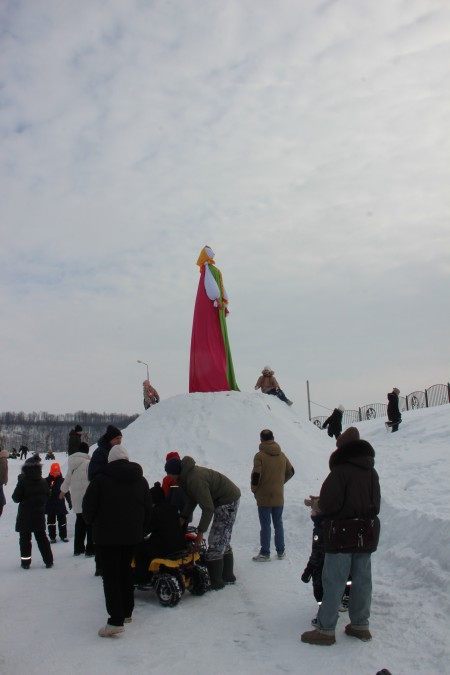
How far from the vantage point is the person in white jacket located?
8.16 m

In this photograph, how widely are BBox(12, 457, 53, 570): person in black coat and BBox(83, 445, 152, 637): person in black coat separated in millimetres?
2717

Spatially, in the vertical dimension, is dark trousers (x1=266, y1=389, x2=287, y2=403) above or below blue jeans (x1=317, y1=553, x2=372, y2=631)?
above

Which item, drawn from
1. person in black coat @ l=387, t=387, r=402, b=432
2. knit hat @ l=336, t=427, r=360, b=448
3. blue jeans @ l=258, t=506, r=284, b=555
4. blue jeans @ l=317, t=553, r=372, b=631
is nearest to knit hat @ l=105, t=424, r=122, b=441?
blue jeans @ l=258, t=506, r=284, b=555

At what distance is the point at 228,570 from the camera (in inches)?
254

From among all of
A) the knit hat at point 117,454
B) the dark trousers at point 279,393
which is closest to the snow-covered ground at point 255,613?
the knit hat at point 117,454

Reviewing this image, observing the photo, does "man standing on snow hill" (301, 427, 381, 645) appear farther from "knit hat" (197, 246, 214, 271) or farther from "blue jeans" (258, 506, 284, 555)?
"knit hat" (197, 246, 214, 271)

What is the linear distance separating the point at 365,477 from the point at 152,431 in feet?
30.6

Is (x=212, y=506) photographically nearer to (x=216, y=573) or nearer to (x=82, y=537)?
(x=216, y=573)

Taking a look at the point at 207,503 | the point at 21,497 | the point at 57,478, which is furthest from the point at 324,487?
the point at 57,478

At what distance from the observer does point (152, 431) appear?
13.5 m

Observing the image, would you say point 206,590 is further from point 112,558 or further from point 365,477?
point 365,477

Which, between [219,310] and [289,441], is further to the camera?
[219,310]

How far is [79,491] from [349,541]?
15.7ft

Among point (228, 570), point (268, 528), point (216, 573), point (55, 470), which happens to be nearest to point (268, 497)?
point (268, 528)
